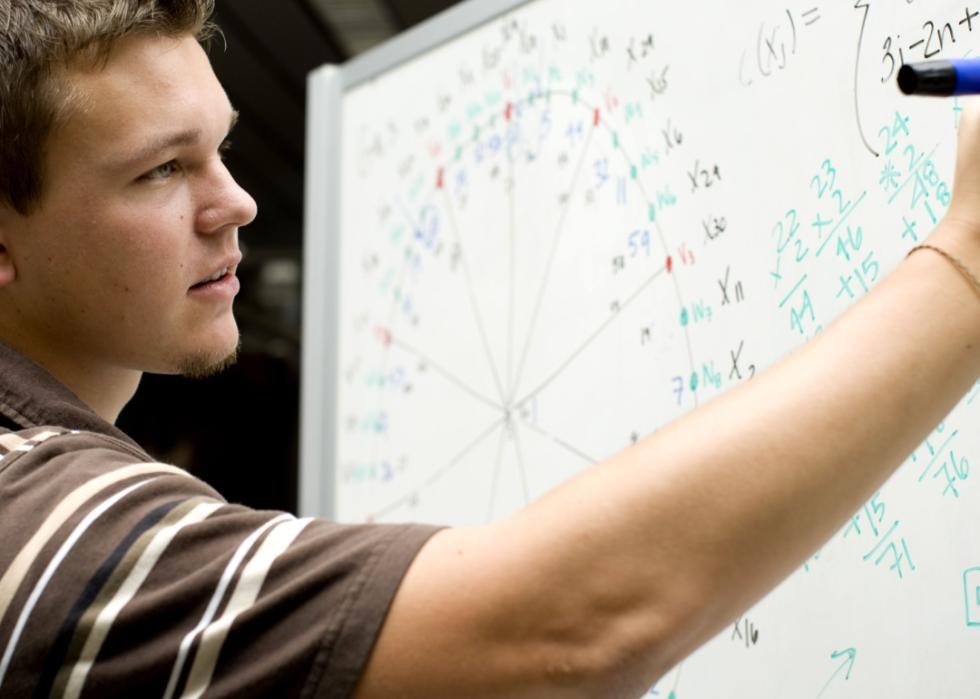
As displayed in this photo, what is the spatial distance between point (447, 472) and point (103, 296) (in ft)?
1.58

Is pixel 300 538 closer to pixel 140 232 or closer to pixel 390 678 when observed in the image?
pixel 390 678

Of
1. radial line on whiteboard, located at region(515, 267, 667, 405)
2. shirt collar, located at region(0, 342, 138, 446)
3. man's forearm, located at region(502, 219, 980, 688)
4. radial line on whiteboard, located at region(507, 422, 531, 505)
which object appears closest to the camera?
man's forearm, located at region(502, 219, 980, 688)

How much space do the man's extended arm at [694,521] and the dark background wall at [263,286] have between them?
9.21ft

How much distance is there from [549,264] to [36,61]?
1.56 ft

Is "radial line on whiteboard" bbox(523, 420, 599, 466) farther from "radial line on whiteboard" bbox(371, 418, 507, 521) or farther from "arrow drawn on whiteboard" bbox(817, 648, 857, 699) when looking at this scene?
"arrow drawn on whiteboard" bbox(817, 648, 857, 699)

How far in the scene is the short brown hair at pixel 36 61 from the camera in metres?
0.60

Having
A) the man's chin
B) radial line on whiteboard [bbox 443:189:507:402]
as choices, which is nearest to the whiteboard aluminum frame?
radial line on whiteboard [bbox 443:189:507:402]

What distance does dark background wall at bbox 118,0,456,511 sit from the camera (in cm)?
316

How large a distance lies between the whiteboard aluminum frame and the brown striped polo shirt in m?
0.75

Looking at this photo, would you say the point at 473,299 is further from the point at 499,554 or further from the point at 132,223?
the point at 499,554

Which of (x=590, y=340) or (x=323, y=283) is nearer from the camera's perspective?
(x=590, y=340)

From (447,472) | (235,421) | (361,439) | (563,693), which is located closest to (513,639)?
(563,693)

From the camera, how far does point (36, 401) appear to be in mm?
590

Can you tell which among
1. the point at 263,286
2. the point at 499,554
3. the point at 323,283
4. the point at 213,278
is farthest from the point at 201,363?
the point at 263,286
